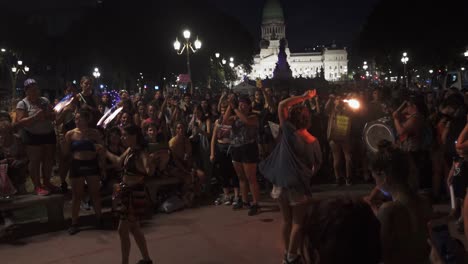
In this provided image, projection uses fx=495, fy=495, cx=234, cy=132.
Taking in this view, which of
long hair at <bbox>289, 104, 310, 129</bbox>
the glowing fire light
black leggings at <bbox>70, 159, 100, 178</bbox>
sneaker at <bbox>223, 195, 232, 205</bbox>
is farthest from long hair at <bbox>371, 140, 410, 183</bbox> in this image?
the glowing fire light

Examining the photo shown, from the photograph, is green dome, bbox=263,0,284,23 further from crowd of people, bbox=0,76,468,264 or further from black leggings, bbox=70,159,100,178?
black leggings, bbox=70,159,100,178

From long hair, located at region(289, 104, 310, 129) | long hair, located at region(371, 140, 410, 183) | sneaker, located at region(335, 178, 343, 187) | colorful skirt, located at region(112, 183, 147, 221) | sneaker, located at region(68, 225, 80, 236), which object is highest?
long hair, located at region(289, 104, 310, 129)

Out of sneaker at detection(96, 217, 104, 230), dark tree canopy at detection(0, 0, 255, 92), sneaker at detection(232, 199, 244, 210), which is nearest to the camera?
sneaker at detection(96, 217, 104, 230)

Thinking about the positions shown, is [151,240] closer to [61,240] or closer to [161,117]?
[61,240]

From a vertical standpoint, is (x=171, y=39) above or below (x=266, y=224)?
above

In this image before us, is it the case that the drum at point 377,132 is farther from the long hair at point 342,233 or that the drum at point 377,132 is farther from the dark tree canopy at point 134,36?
the dark tree canopy at point 134,36

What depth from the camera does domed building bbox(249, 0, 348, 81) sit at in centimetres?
15875

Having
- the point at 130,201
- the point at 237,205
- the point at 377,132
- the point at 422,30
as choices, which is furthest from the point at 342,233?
the point at 422,30

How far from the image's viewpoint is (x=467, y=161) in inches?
238

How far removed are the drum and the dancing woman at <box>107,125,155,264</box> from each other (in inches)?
213

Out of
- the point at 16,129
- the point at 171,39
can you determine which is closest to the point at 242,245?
the point at 16,129

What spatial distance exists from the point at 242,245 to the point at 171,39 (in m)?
40.8

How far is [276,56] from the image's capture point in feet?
555

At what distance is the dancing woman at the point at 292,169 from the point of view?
5.39 metres
